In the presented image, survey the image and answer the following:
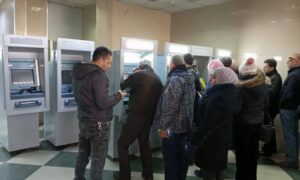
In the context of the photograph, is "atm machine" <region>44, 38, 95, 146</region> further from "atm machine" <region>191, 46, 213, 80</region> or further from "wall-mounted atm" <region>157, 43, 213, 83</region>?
"atm machine" <region>191, 46, 213, 80</region>

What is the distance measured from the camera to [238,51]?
5574 millimetres

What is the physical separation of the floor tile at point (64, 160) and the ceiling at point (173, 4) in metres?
3.93

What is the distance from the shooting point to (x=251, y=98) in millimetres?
2676

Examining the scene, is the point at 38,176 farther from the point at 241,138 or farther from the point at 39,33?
the point at 39,33

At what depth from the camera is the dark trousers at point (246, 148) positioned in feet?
8.95

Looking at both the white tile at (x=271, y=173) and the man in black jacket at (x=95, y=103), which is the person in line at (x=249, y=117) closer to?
the white tile at (x=271, y=173)

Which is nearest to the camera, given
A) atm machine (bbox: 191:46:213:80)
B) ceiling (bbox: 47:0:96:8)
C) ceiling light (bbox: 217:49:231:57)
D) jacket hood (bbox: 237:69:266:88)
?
jacket hood (bbox: 237:69:266:88)

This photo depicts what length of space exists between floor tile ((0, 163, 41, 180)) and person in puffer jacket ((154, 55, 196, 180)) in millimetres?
1828

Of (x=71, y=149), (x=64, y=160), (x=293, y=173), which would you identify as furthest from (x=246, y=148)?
(x=71, y=149)

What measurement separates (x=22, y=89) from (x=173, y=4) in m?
3.98

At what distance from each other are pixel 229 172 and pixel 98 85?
2.30 m

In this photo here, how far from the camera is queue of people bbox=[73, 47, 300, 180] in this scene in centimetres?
231

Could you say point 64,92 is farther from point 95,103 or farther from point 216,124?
point 216,124

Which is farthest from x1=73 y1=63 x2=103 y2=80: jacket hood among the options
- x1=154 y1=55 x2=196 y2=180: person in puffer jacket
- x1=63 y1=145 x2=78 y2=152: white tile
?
x1=63 y1=145 x2=78 y2=152: white tile
